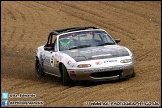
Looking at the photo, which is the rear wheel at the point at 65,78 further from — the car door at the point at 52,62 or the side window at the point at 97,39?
the side window at the point at 97,39

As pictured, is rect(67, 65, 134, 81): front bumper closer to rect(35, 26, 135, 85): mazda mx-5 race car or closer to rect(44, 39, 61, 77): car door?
rect(35, 26, 135, 85): mazda mx-5 race car

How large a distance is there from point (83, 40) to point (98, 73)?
1620 mm

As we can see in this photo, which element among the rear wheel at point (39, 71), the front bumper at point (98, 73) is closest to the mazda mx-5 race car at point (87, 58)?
the front bumper at point (98, 73)

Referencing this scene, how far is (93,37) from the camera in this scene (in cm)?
1389

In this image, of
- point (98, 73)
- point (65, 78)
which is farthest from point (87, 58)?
point (65, 78)

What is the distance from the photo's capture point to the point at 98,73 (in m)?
12.3

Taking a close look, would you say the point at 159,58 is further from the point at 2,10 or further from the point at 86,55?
→ the point at 2,10

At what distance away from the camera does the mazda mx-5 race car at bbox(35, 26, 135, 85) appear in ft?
40.2

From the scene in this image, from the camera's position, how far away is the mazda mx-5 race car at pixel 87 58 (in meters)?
12.3

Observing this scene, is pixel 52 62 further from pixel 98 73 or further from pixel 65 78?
pixel 98 73

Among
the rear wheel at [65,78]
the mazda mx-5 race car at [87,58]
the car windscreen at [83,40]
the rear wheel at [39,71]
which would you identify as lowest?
the rear wheel at [39,71]

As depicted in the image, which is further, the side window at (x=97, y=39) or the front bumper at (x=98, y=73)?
the side window at (x=97, y=39)

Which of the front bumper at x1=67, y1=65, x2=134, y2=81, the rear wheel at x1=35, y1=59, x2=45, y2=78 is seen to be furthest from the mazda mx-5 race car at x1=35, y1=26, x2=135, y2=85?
the rear wheel at x1=35, y1=59, x2=45, y2=78

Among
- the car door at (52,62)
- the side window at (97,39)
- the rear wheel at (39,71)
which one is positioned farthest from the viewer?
the rear wheel at (39,71)
